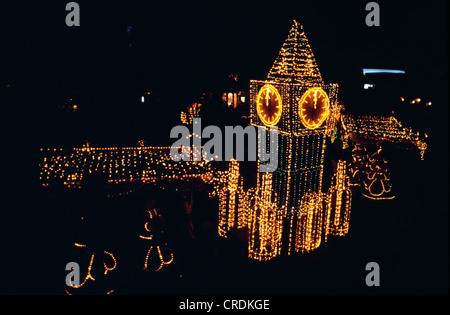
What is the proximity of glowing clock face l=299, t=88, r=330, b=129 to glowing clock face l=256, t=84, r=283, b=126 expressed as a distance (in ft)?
1.09

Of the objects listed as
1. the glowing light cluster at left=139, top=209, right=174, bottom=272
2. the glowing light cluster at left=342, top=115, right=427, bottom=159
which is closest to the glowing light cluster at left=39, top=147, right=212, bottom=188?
the glowing light cluster at left=139, top=209, right=174, bottom=272

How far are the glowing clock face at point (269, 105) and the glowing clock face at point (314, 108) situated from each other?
1.09ft

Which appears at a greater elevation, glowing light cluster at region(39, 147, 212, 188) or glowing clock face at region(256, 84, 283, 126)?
glowing clock face at region(256, 84, 283, 126)

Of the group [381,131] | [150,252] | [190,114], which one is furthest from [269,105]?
[381,131]

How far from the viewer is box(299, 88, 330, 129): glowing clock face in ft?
13.8

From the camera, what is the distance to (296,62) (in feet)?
14.2

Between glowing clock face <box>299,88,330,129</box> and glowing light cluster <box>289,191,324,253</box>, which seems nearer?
glowing clock face <box>299,88,330,129</box>

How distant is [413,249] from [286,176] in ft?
9.07

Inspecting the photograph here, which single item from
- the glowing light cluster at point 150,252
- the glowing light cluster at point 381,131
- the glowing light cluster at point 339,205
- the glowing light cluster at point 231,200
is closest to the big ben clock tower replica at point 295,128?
the glowing light cluster at point 231,200

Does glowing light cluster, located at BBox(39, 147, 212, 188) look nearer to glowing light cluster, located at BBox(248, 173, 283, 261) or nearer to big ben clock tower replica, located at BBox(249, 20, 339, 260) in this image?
glowing light cluster, located at BBox(248, 173, 283, 261)

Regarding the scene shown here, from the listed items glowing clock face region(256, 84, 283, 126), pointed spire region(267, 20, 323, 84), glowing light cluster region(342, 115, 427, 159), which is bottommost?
glowing light cluster region(342, 115, 427, 159)

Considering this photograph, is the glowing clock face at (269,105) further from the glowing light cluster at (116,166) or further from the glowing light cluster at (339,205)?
the glowing light cluster at (339,205)

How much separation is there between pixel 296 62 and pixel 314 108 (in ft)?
2.38

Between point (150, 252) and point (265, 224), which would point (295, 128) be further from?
point (150, 252)
